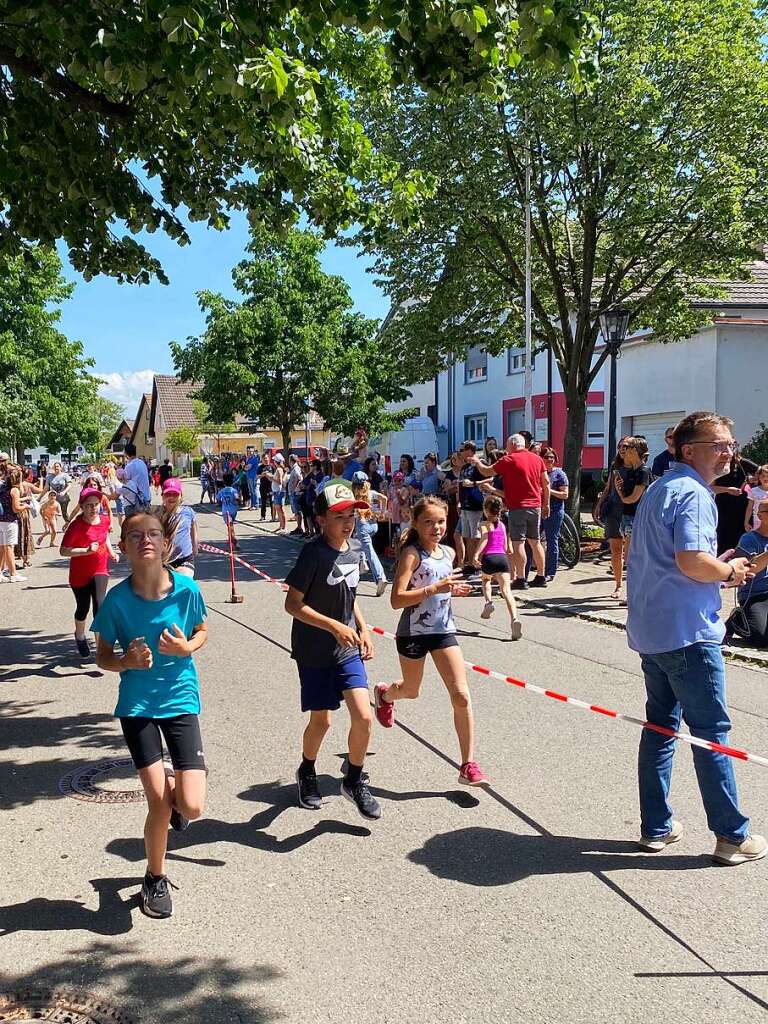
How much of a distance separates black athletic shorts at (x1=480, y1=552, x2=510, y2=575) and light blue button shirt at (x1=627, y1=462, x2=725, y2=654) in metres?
5.10

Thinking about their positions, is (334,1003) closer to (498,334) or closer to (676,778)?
(676,778)

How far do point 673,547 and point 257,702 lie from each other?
4018mm

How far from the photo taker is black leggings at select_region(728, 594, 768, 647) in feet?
28.6

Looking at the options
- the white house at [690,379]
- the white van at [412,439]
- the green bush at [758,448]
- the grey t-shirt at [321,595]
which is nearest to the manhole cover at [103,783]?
the grey t-shirt at [321,595]

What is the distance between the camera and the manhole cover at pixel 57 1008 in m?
3.04

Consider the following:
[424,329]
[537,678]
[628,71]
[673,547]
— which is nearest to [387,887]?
[673,547]

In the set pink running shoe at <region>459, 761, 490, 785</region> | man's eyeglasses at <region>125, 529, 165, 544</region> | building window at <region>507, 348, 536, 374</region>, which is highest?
building window at <region>507, 348, 536, 374</region>

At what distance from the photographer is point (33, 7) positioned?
613cm

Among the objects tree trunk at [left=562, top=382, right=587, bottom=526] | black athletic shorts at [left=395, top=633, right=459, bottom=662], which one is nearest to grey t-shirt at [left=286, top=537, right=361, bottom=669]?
black athletic shorts at [left=395, top=633, right=459, bottom=662]

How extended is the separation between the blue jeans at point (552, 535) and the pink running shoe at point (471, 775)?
8.38 meters

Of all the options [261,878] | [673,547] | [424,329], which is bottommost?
[261,878]

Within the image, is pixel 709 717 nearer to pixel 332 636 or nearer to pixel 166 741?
pixel 332 636

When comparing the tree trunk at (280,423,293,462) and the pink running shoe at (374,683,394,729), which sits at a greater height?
the tree trunk at (280,423,293,462)

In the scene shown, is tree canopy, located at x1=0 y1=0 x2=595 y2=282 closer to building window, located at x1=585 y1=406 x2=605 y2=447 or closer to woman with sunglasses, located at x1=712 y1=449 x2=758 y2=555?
woman with sunglasses, located at x1=712 y1=449 x2=758 y2=555
